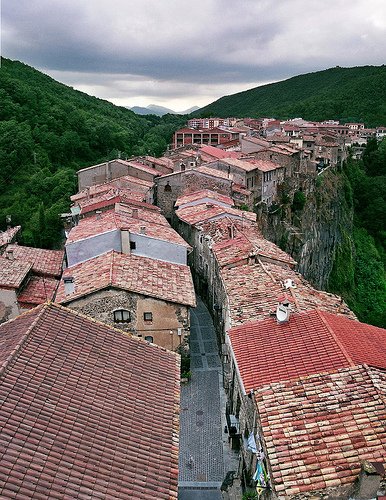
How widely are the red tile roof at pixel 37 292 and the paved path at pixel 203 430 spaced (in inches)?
413

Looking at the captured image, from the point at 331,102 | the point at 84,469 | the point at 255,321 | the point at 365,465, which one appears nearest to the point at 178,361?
the point at 255,321

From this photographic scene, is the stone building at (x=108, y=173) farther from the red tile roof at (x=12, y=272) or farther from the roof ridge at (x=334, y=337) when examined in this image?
the roof ridge at (x=334, y=337)

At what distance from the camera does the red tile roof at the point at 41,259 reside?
3434cm

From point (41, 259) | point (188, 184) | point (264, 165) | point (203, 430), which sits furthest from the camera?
point (264, 165)

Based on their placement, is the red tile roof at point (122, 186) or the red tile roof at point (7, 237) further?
the red tile roof at point (122, 186)

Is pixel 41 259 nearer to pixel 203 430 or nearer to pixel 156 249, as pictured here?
pixel 156 249

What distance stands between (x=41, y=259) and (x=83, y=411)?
25802 millimetres

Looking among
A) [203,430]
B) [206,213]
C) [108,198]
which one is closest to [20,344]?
[203,430]

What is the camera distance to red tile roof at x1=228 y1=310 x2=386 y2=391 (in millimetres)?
15562

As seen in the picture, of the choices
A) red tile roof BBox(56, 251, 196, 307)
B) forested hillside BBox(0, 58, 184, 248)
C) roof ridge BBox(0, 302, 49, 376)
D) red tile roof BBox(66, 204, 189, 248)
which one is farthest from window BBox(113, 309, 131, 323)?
forested hillside BBox(0, 58, 184, 248)

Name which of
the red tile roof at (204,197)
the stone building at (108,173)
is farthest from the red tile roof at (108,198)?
the stone building at (108,173)

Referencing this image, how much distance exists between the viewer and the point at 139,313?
24.9 metres

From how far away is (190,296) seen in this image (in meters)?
25.6

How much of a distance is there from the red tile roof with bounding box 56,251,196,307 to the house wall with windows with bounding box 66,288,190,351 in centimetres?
38
